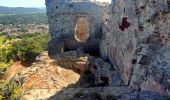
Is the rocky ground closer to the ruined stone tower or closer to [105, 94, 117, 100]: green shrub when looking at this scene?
[105, 94, 117, 100]: green shrub

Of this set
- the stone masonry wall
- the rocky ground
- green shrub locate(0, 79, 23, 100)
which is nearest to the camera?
the stone masonry wall

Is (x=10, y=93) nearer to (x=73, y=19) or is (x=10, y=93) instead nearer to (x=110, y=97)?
(x=110, y=97)

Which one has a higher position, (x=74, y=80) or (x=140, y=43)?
(x=140, y=43)

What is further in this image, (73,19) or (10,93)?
(73,19)

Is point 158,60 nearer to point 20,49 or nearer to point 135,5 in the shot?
point 135,5

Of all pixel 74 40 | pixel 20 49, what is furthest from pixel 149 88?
pixel 20 49

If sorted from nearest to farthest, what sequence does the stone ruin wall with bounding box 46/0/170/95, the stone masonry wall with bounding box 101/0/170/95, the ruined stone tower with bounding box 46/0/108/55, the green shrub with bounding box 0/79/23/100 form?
the stone masonry wall with bounding box 101/0/170/95 < the stone ruin wall with bounding box 46/0/170/95 < the green shrub with bounding box 0/79/23/100 < the ruined stone tower with bounding box 46/0/108/55

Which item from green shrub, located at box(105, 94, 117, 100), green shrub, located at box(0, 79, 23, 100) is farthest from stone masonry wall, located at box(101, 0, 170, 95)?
green shrub, located at box(0, 79, 23, 100)

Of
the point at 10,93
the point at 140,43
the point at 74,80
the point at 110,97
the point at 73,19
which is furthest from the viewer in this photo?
the point at 73,19

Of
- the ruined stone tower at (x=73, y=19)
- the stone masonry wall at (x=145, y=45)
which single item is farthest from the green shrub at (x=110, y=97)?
the ruined stone tower at (x=73, y=19)

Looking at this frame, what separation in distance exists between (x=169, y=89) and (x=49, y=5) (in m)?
15.8

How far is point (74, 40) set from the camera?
2411 cm

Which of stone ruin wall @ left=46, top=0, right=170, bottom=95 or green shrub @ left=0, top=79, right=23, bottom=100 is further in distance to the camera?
green shrub @ left=0, top=79, right=23, bottom=100

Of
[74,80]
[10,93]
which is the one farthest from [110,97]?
[74,80]
